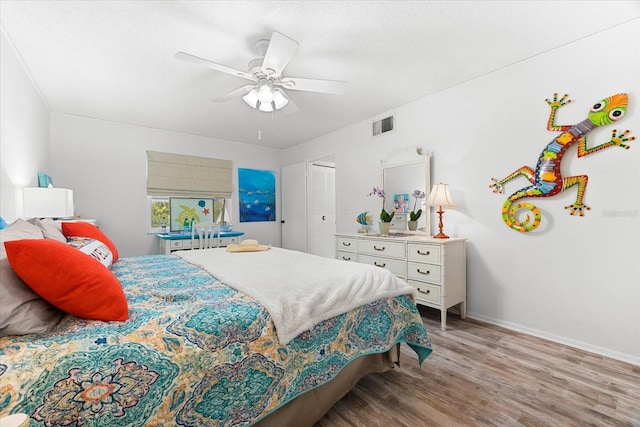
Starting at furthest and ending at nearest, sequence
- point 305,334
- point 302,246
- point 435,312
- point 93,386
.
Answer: point 302,246 → point 435,312 → point 305,334 → point 93,386

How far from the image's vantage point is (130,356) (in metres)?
0.96

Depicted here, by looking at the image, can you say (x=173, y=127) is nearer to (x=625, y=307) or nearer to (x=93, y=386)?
(x=93, y=386)

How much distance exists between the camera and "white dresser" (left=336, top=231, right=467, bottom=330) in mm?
2674

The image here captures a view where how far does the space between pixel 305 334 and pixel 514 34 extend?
8.45ft

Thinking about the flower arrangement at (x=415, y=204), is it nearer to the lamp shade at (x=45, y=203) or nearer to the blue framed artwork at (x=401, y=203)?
the blue framed artwork at (x=401, y=203)

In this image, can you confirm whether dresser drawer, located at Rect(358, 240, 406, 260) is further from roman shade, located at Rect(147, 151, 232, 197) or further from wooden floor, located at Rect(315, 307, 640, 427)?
roman shade, located at Rect(147, 151, 232, 197)

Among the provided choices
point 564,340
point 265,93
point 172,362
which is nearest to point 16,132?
point 265,93

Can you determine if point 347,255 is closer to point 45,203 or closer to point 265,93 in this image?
point 265,93

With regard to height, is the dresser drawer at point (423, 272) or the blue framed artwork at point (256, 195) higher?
the blue framed artwork at point (256, 195)

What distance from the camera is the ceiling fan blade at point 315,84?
236 centimetres

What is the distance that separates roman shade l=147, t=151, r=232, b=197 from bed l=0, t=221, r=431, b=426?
3.09 meters

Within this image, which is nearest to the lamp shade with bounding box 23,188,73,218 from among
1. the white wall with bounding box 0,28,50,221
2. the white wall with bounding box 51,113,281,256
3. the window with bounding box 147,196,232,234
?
the white wall with bounding box 0,28,50,221

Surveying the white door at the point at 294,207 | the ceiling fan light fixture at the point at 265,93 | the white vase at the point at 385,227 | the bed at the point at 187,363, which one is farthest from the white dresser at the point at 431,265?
the white door at the point at 294,207

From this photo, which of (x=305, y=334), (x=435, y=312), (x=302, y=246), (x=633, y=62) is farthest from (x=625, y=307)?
(x=302, y=246)
